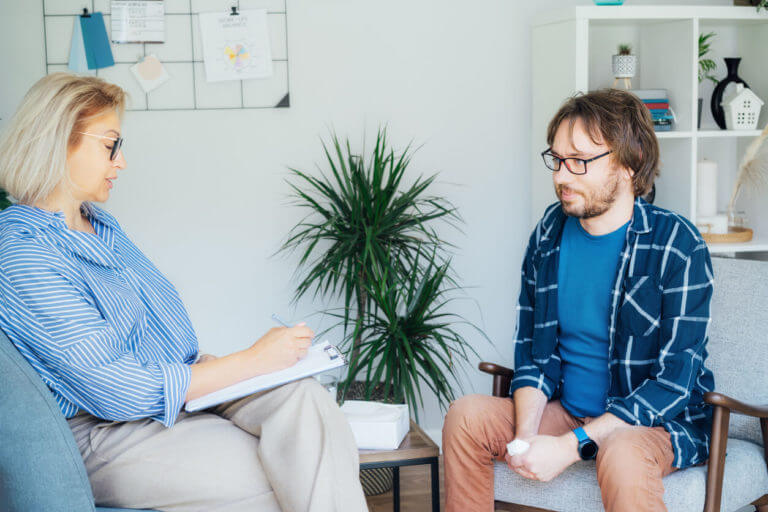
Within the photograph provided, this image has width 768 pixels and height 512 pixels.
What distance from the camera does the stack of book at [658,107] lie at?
3020mm

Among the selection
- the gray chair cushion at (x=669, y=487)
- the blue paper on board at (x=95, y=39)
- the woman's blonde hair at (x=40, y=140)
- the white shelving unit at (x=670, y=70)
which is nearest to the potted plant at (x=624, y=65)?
the white shelving unit at (x=670, y=70)

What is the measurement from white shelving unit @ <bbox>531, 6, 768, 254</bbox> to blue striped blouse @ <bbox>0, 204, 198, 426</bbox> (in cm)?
181

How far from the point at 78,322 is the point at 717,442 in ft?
4.61

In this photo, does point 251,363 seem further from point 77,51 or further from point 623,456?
point 77,51

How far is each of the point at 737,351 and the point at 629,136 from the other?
25.4 inches

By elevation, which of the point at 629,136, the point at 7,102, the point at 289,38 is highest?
the point at 289,38

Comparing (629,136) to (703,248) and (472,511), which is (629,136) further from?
(472,511)

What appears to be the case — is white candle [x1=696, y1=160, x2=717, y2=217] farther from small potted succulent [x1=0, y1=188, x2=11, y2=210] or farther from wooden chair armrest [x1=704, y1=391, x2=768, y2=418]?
small potted succulent [x1=0, y1=188, x2=11, y2=210]

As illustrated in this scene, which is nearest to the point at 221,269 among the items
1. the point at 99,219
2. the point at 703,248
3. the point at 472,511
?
the point at 99,219

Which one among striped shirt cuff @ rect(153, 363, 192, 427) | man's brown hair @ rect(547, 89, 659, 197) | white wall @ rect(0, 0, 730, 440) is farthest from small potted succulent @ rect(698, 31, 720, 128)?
striped shirt cuff @ rect(153, 363, 192, 427)

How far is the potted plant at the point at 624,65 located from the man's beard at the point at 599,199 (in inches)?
46.4

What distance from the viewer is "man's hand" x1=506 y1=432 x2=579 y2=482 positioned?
6.09 ft

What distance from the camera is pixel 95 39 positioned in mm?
3145

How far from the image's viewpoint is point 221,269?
3320mm
